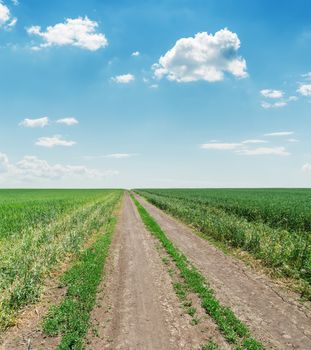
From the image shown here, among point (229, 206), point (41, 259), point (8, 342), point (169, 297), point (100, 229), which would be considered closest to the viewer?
point (8, 342)

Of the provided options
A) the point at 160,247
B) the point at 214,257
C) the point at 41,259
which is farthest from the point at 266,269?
the point at 41,259

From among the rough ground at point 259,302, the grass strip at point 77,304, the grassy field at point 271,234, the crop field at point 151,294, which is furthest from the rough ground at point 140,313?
the grassy field at point 271,234

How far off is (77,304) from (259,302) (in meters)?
5.49

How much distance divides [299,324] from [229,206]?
1009 inches

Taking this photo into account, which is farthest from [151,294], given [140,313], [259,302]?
[259,302]

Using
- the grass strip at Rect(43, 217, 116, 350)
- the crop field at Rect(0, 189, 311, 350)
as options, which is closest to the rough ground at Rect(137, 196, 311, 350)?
the crop field at Rect(0, 189, 311, 350)

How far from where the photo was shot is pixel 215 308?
8906mm

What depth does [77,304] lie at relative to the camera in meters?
9.00

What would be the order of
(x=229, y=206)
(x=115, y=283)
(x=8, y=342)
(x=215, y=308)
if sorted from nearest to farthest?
(x=8, y=342) < (x=215, y=308) < (x=115, y=283) < (x=229, y=206)

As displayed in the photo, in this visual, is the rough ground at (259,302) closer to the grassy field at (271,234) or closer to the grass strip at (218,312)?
the grass strip at (218,312)

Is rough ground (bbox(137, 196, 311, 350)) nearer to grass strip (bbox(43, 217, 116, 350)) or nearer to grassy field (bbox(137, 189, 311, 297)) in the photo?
grassy field (bbox(137, 189, 311, 297))

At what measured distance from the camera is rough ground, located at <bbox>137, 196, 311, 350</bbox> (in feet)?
24.9

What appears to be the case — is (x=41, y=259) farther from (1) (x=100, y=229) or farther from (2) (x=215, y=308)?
(1) (x=100, y=229)

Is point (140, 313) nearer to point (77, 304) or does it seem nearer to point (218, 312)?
point (77, 304)
